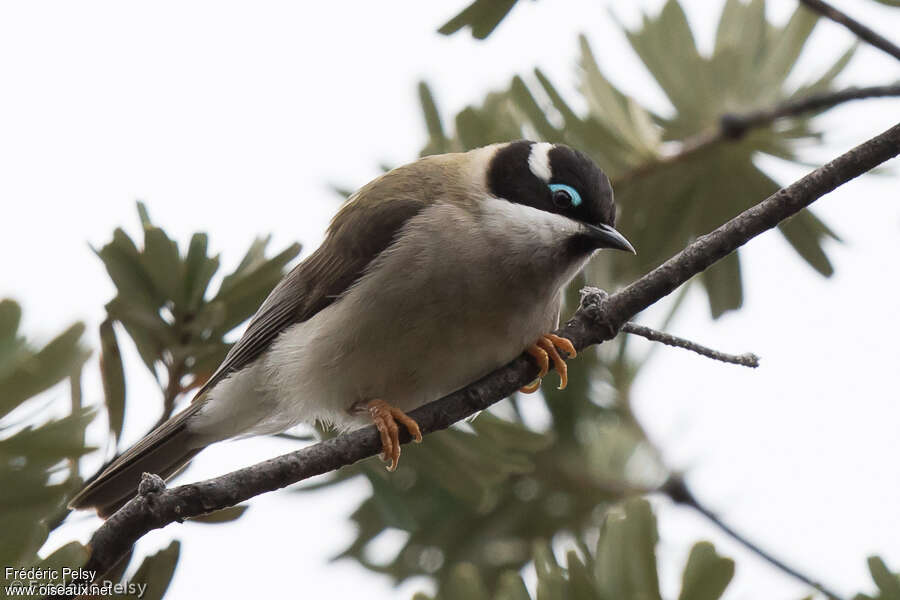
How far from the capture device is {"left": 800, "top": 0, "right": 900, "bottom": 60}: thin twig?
2.64 meters

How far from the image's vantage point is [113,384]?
3.12m

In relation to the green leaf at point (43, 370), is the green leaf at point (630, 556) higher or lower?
lower

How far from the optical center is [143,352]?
3.30 m

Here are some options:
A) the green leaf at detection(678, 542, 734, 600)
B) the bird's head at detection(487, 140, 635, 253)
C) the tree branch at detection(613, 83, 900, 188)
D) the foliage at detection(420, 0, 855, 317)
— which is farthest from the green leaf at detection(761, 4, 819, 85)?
A: the green leaf at detection(678, 542, 734, 600)

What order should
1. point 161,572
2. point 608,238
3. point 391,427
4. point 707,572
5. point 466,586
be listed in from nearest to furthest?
point 707,572, point 161,572, point 466,586, point 391,427, point 608,238

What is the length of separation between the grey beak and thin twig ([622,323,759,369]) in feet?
2.42

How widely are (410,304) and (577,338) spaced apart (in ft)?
3.69

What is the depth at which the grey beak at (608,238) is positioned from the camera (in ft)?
12.8

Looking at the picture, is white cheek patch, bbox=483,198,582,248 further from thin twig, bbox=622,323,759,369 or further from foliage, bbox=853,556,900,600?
foliage, bbox=853,556,900,600

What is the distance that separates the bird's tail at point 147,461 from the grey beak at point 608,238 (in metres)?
1.99

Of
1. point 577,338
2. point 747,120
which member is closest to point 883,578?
point 577,338

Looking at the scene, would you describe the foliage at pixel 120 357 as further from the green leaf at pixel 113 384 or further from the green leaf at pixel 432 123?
the green leaf at pixel 432 123

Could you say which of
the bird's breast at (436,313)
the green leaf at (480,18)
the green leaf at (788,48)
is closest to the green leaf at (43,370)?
the green leaf at (480,18)

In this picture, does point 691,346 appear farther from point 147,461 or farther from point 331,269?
point 147,461
